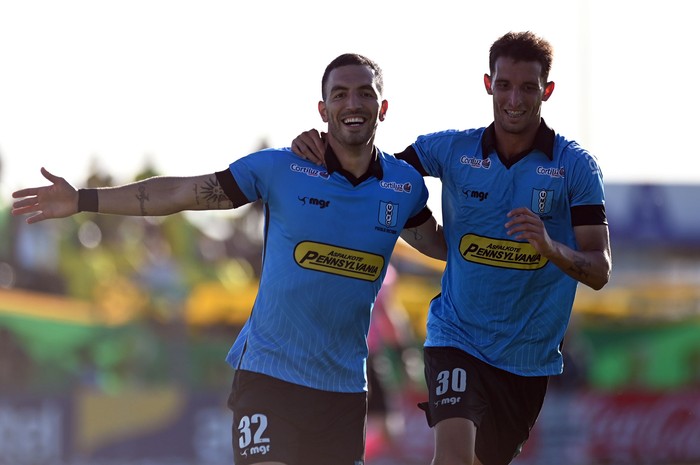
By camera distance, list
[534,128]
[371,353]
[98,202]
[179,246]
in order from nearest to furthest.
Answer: [98,202]
[534,128]
[371,353]
[179,246]

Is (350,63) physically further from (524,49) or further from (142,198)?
(142,198)

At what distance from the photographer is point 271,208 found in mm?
7320

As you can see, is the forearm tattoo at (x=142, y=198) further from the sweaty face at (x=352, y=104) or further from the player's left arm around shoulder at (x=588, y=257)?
the player's left arm around shoulder at (x=588, y=257)

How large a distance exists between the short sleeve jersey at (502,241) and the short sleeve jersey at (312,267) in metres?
0.53

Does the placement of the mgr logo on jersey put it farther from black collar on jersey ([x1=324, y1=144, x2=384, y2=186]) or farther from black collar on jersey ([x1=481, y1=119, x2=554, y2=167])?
black collar on jersey ([x1=324, y1=144, x2=384, y2=186])

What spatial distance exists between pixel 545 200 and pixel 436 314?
0.90 m

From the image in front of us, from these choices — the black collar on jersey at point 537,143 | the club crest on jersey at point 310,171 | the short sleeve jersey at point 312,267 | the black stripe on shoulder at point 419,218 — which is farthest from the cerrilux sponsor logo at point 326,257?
the black collar on jersey at point 537,143

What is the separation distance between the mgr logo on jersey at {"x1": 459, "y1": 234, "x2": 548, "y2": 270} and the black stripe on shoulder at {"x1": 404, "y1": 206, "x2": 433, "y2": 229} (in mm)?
241

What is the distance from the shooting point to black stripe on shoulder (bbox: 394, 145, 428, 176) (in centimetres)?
773

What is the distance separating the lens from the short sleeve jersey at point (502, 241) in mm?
7582

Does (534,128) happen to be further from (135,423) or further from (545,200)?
(135,423)

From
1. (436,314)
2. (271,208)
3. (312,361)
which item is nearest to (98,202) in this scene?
(271,208)

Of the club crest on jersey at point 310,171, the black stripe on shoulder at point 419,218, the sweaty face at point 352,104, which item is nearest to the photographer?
the sweaty face at point 352,104

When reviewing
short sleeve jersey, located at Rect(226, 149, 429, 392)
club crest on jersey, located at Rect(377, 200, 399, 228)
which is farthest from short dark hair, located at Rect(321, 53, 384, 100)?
club crest on jersey, located at Rect(377, 200, 399, 228)
